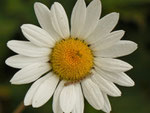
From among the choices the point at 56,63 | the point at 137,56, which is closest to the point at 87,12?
the point at 56,63

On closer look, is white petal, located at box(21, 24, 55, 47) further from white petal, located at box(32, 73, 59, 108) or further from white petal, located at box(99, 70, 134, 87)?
white petal, located at box(99, 70, 134, 87)

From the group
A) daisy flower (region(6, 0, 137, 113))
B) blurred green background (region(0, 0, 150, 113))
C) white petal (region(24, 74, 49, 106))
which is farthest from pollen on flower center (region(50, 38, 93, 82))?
blurred green background (region(0, 0, 150, 113))

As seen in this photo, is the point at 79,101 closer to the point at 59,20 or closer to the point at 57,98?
the point at 57,98

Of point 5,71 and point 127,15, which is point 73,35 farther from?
point 5,71

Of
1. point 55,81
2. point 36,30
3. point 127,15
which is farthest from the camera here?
point 127,15

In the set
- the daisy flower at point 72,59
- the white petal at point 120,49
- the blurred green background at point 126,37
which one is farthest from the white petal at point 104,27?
the blurred green background at point 126,37

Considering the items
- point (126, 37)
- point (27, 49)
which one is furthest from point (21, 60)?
point (126, 37)

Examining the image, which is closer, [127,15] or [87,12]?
[87,12]
